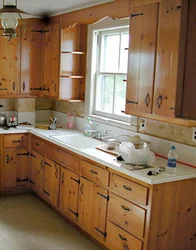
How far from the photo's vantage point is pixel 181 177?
2414 mm

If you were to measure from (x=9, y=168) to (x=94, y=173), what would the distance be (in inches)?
63.2

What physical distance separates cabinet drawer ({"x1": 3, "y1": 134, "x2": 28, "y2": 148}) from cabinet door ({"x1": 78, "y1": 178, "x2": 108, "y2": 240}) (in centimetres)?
131

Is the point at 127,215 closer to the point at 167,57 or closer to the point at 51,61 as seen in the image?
the point at 167,57

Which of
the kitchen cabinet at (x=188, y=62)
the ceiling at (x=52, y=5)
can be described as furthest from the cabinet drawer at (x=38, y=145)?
the kitchen cabinet at (x=188, y=62)

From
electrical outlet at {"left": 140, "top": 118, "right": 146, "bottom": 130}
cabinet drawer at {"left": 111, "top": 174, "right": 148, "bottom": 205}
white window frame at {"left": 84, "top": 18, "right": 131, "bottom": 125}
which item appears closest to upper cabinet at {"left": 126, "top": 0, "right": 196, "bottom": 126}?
electrical outlet at {"left": 140, "top": 118, "right": 146, "bottom": 130}

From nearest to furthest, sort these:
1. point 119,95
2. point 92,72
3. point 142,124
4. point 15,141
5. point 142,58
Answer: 1. point 142,58
2. point 142,124
3. point 119,95
4. point 92,72
5. point 15,141

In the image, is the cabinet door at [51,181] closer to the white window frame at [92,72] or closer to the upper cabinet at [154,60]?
the white window frame at [92,72]

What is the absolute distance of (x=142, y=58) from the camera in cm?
269

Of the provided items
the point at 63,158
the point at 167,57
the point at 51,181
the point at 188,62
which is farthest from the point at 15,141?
the point at 188,62

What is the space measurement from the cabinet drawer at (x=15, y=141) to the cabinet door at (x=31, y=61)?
0.63 meters

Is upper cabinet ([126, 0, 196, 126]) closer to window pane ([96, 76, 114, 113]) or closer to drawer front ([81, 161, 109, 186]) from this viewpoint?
drawer front ([81, 161, 109, 186])

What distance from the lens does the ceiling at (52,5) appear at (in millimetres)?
3434

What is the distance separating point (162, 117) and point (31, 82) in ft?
7.70

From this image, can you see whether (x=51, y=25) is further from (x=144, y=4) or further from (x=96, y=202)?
(x=96, y=202)
